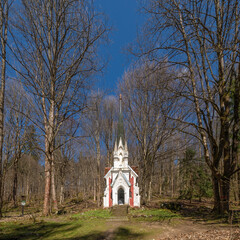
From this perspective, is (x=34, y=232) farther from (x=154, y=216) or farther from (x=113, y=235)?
(x=154, y=216)

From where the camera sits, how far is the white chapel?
22298 millimetres

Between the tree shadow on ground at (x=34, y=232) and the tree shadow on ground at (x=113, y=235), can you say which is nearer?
the tree shadow on ground at (x=34, y=232)

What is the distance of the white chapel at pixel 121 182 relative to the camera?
2230 centimetres

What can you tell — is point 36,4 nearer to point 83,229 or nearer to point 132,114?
point 83,229

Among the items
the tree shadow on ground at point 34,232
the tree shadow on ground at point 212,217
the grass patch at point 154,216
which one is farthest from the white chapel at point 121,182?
the tree shadow on ground at point 34,232

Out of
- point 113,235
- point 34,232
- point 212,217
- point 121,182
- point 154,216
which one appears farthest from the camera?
point 121,182

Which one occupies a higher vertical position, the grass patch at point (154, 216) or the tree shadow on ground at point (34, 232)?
the tree shadow on ground at point (34, 232)

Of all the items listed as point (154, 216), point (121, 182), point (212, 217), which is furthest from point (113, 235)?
point (121, 182)

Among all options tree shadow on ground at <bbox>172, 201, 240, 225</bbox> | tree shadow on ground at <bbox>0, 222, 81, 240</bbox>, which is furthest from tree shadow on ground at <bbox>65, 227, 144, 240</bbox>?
tree shadow on ground at <bbox>172, 201, 240, 225</bbox>

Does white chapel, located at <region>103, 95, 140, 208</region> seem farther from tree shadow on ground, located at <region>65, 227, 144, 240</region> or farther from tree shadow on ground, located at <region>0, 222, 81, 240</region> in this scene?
tree shadow on ground, located at <region>65, 227, 144, 240</region>

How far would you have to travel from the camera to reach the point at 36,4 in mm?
10383

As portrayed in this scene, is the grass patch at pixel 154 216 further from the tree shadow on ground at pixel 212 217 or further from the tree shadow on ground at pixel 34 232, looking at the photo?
the tree shadow on ground at pixel 34 232

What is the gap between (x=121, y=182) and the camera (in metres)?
22.7

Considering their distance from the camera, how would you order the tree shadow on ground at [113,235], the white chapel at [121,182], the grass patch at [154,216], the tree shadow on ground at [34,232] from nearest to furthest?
the tree shadow on ground at [34,232] < the tree shadow on ground at [113,235] < the grass patch at [154,216] < the white chapel at [121,182]
